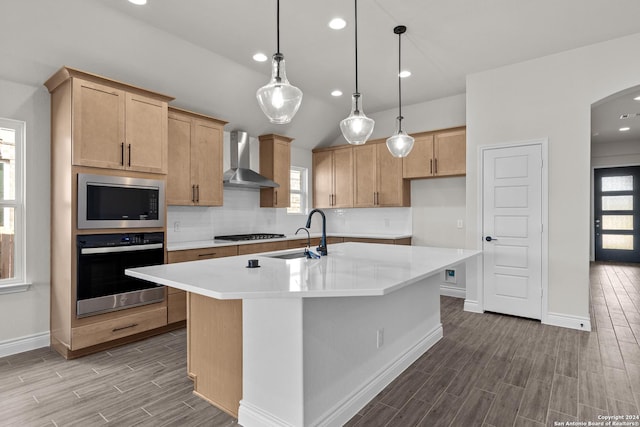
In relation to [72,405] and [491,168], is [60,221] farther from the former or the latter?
[491,168]

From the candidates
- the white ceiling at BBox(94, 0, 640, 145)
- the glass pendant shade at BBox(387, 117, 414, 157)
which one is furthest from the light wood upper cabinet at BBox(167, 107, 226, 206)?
the glass pendant shade at BBox(387, 117, 414, 157)

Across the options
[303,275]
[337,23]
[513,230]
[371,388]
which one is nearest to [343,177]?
[513,230]

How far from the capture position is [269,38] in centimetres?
347

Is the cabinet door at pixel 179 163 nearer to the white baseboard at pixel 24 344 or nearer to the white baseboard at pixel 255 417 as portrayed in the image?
the white baseboard at pixel 24 344

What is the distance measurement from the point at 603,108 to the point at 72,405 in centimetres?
752

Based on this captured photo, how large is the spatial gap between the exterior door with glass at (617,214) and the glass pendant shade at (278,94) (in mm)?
9597

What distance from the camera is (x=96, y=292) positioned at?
3098 millimetres

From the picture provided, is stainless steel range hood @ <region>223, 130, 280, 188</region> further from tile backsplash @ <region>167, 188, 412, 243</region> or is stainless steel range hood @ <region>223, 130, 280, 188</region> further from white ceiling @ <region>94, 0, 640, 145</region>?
white ceiling @ <region>94, 0, 640, 145</region>

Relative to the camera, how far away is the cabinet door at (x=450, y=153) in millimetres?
4836

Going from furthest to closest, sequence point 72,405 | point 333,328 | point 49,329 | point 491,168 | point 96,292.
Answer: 1. point 491,168
2. point 49,329
3. point 96,292
4. point 72,405
5. point 333,328

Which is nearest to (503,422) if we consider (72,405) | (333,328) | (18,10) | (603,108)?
(333,328)

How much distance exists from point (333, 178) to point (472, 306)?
10.0ft

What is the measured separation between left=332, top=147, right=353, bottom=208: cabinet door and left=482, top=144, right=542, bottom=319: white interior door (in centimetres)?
227

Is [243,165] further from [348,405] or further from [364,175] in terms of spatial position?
[348,405]
